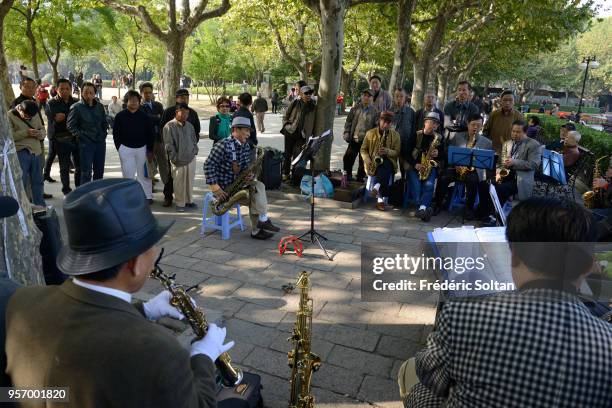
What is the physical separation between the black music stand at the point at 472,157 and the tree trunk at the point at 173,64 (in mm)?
7764

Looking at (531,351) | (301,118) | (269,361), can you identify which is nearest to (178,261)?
(269,361)

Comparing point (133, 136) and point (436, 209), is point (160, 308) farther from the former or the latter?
point (436, 209)

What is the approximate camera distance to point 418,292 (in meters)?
5.04

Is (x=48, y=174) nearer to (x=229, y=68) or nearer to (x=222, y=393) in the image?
(x=222, y=393)

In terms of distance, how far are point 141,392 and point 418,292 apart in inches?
158

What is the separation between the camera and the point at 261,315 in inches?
177

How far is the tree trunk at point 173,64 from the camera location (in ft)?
39.3

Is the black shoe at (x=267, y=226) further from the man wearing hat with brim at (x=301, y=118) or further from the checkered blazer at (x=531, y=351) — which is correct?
the checkered blazer at (x=531, y=351)

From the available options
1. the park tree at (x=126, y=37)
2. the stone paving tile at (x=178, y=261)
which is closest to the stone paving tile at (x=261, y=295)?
the stone paving tile at (x=178, y=261)

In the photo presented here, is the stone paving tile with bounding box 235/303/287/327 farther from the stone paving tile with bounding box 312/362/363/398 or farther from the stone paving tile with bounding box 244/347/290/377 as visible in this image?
the stone paving tile with bounding box 312/362/363/398

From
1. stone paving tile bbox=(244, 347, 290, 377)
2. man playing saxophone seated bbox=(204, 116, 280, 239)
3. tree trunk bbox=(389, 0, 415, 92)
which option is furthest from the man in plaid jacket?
tree trunk bbox=(389, 0, 415, 92)

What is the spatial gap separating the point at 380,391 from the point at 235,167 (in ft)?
12.2

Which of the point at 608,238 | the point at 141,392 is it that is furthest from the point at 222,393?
the point at 608,238

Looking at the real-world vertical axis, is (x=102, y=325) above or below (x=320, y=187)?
above
